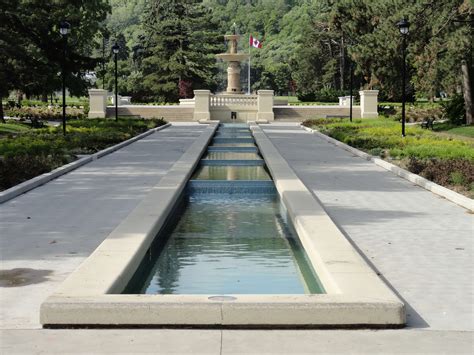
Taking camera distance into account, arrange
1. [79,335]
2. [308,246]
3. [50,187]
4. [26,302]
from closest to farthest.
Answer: [79,335], [26,302], [308,246], [50,187]

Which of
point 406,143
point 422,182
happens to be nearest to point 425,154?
point 406,143

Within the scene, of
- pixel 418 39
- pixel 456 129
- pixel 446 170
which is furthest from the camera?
pixel 418 39

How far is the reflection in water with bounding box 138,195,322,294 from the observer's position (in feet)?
30.9

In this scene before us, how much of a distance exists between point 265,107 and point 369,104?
7.52 meters

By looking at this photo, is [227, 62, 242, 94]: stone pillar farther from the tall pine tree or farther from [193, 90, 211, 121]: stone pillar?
the tall pine tree

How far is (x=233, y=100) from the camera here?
61.5 metres

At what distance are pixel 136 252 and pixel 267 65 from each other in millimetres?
158052

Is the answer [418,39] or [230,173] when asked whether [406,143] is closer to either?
[230,173]

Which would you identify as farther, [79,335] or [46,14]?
[46,14]

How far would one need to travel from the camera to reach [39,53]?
1825 inches

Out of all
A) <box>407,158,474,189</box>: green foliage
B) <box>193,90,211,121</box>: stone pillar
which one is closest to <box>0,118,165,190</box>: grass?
<box>407,158,474,189</box>: green foliage

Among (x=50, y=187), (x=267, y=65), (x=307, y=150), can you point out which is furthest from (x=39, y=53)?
(x=267, y=65)

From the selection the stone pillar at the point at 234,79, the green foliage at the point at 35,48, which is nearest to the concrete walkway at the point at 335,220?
the green foliage at the point at 35,48

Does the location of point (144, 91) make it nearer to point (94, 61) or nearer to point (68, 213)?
point (94, 61)
